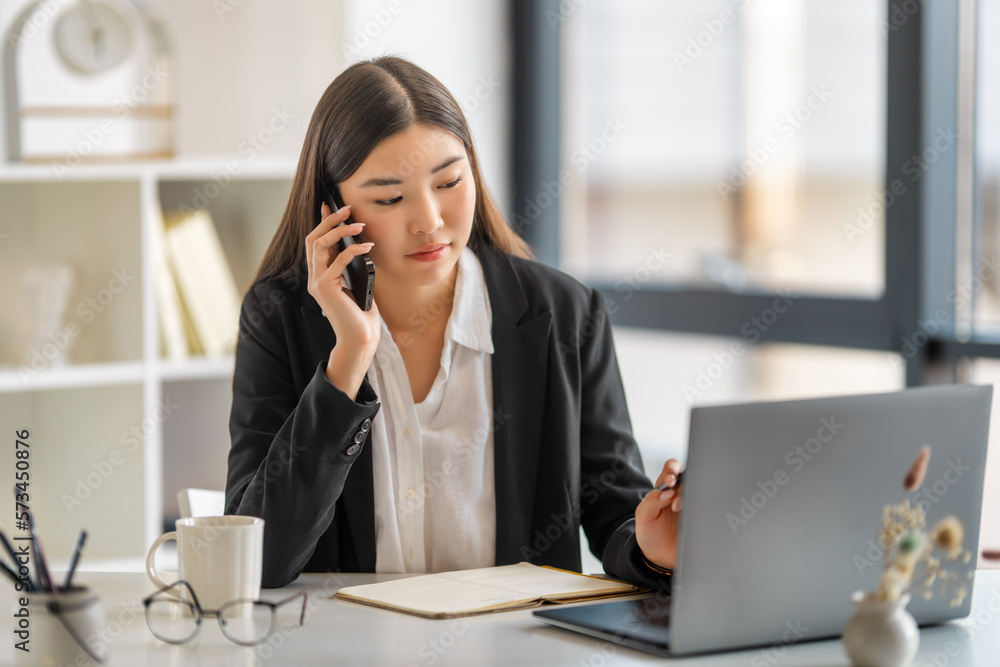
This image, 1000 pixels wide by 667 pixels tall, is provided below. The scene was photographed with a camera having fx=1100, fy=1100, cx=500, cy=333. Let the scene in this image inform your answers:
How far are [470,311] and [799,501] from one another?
0.79 m

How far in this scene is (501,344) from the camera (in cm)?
172

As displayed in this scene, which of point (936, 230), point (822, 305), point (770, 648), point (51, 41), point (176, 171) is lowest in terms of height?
point (770, 648)

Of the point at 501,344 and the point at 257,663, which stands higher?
the point at 501,344

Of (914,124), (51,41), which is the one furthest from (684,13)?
(51,41)

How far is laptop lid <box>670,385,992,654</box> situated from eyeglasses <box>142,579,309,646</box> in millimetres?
434

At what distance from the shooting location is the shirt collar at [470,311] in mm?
1711

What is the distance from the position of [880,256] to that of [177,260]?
1.71 metres

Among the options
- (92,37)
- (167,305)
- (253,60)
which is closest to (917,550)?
(167,305)

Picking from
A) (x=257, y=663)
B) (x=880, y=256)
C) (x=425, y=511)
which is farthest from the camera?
(x=880, y=256)

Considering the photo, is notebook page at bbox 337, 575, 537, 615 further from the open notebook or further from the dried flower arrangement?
the dried flower arrangement

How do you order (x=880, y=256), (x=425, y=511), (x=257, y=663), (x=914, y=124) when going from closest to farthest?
(x=257, y=663), (x=425, y=511), (x=914, y=124), (x=880, y=256)

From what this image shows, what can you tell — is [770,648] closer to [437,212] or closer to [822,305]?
[437,212]

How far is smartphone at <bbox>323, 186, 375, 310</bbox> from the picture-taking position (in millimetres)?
1566

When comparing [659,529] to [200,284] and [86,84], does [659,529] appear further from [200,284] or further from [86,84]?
[86,84]
